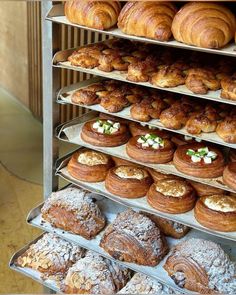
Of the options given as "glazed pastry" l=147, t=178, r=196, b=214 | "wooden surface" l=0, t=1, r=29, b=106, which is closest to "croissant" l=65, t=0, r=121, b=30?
"glazed pastry" l=147, t=178, r=196, b=214

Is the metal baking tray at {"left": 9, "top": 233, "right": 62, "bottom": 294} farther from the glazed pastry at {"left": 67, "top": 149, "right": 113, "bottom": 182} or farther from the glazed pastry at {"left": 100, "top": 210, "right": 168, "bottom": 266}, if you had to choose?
the glazed pastry at {"left": 67, "top": 149, "right": 113, "bottom": 182}

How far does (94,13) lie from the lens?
1.70m

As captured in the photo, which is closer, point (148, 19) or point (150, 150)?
point (148, 19)

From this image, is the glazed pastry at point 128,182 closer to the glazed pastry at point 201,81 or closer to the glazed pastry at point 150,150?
the glazed pastry at point 150,150

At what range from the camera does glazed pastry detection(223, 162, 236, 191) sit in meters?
1.63

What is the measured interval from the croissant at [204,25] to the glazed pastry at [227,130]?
28 cm

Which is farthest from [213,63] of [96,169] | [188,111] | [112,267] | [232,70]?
[112,267]

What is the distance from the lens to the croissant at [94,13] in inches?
66.4

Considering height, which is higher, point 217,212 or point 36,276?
point 217,212

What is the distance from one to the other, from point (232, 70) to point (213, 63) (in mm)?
137

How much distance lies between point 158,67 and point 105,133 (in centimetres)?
36

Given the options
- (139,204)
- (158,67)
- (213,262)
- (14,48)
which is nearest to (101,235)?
(139,204)

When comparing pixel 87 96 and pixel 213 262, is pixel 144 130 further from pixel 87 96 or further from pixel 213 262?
pixel 213 262

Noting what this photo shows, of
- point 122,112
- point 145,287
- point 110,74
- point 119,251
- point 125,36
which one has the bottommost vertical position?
point 145,287
